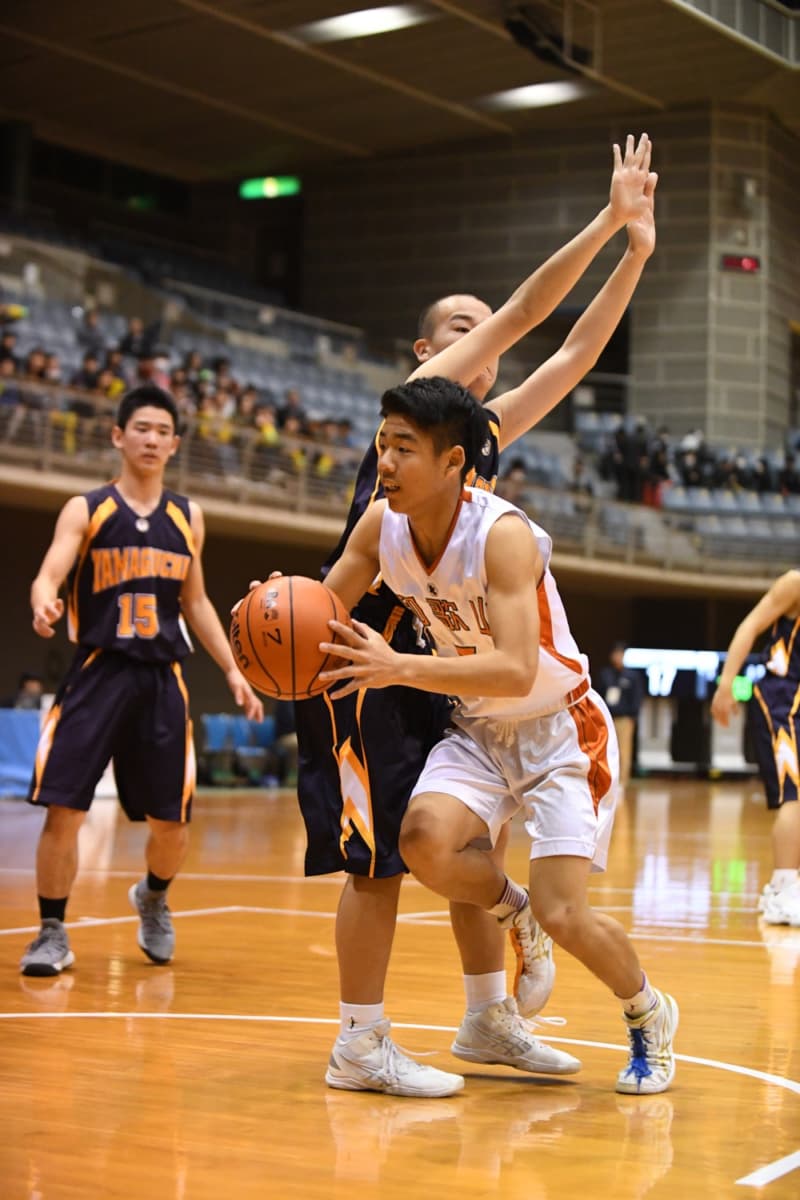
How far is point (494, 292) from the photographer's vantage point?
95.3ft

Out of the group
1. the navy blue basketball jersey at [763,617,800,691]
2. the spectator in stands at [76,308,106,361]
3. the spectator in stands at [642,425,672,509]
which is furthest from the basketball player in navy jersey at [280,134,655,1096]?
the spectator in stands at [642,425,672,509]

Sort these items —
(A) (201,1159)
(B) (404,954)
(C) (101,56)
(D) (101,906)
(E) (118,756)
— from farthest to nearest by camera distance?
(C) (101,56), (D) (101,906), (B) (404,954), (E) (118,756), (A) (201,1159)

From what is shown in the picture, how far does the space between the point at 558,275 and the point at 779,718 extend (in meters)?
4.15

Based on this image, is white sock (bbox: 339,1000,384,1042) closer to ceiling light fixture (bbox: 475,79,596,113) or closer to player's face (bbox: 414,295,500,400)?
player's face (bbox: 414,295,500,400)

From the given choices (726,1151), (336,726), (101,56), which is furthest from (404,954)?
(101,56)

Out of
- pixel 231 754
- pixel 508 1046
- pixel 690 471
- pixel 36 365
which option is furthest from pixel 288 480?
pixel 508 1046

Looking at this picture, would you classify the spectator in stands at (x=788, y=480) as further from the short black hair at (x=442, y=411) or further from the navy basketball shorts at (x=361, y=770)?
the short black hair at (x=442, y=411)

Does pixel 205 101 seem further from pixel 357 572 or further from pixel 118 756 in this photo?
pixel 357 572

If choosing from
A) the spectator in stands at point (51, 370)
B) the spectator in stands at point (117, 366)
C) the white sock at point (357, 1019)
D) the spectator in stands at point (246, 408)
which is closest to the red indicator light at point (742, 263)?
the spectator in stands at point (246, 408)

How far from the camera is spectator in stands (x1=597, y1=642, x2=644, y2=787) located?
22.6 metres

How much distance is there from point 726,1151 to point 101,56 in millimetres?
24012

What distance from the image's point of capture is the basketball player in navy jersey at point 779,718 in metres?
7.43

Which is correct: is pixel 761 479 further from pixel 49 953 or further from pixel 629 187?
pixel 629 187

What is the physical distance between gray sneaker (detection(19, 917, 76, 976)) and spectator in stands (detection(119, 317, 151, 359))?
14251 mm
